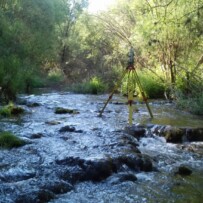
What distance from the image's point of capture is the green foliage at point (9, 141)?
7145mm

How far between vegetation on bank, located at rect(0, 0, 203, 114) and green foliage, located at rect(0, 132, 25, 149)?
3256 millimetres

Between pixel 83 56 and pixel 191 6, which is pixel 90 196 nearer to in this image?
pixel 191 6

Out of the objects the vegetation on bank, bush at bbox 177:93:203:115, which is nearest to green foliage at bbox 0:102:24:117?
the vegetation on bank

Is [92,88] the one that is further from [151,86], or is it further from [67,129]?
[67,129]

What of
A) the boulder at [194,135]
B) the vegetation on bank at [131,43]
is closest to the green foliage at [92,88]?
the vegetation on bank at [131,43]

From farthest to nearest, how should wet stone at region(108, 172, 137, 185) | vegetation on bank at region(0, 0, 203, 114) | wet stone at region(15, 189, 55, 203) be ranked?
vegetation on bank at region(0, 0, 203, 114), wet stone at region(108, 172, 137, 185), wet stone at region(15, 189, 55, 203)

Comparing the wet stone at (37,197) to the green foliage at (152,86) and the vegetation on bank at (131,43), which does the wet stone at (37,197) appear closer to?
the vegetation on bank at (131,43)

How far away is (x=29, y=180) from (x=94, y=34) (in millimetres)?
23579

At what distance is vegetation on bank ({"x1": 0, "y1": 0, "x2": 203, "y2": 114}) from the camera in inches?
383

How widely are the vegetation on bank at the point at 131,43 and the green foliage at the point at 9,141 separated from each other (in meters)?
3.26

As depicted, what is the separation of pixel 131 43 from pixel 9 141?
11286mm

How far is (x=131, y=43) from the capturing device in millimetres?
17234

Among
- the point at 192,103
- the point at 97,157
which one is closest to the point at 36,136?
the point at 97,157

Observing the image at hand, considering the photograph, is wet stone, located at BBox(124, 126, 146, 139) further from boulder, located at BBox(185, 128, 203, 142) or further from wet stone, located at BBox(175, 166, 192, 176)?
wet stone, located at BBox(175, 166, 192, 176)
